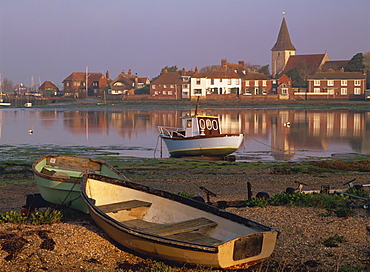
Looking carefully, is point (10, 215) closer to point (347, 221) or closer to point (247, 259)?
point (247, 259)

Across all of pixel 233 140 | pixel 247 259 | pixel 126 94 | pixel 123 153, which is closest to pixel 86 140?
pixel 123 153

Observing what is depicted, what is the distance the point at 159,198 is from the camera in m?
10.4

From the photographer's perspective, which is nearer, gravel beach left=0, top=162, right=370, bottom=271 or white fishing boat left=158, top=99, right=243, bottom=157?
gravel beach left=0, top=162, right=370, bottom=271

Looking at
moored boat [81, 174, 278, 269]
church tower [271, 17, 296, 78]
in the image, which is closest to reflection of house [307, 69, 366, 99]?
church tower [271, 17, 296, 78]

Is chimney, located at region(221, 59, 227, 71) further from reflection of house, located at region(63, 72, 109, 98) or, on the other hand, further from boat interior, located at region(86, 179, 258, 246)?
boat interior, located at region(86, 179, 258, 246)

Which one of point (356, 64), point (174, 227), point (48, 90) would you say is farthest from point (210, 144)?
point (48, 90)

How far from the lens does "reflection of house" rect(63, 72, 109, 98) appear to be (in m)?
150

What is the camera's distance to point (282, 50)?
570 feet

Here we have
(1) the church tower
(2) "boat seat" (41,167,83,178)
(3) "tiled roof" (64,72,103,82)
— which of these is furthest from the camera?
(1) the church tower

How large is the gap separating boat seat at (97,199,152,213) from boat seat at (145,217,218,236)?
1.01 m

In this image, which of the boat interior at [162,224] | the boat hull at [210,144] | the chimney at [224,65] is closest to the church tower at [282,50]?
the chimney at [224,65]

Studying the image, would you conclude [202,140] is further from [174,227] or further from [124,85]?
[124,85]

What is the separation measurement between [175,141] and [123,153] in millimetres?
4353

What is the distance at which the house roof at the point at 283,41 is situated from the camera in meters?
174
